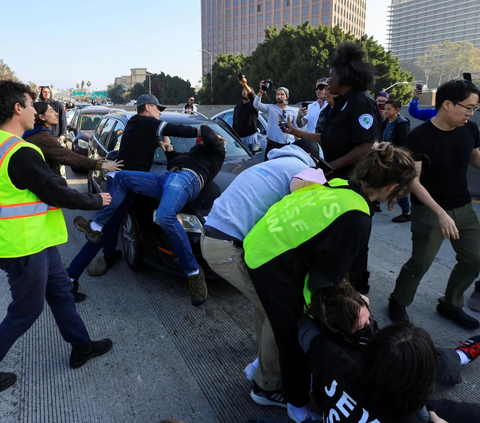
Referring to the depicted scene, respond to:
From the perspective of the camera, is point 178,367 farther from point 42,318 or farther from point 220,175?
point 220,175

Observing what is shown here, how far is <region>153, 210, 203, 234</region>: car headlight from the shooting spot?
139 inches

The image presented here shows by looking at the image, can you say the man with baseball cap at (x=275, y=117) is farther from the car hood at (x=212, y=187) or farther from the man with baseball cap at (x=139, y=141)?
the man with baseball cap at (x=139, y=141)

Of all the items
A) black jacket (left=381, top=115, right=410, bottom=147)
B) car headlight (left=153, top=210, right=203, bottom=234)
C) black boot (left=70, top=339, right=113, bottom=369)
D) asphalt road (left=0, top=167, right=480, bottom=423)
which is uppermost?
black jacket (left=381, top=115, right=410, bottom=147)

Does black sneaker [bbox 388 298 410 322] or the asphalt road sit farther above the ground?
black sneaker [bbox 388 298 410 322]

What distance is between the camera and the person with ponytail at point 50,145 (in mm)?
3373

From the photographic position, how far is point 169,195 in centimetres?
Answer: 345

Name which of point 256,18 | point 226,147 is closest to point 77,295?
point 226,147

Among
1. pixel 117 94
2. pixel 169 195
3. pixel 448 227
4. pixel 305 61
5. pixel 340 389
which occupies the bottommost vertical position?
pixel 340 389

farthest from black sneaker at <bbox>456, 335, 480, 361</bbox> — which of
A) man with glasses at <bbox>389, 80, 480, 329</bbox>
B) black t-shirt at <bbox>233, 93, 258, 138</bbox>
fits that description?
black t-shirt at <bbox>233, 93, 258, 138</bbox>

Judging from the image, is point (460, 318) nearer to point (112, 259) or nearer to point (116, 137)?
point (112, 259)

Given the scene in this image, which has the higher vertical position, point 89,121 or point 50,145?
point 89,121

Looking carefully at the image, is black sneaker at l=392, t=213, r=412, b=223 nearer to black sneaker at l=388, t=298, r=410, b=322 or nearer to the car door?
black sneaker at l=388, t=298, r=410, b=322

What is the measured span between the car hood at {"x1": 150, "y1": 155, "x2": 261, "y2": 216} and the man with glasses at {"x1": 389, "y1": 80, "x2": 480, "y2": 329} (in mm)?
1766

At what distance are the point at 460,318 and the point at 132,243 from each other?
3.17 meters
